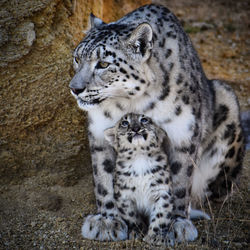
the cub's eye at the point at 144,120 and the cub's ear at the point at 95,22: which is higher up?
the cub's ear at the point at 95,22

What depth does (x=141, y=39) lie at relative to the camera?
161 inches

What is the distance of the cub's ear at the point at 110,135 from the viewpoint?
14.6ft

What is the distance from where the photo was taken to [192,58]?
4770 mm

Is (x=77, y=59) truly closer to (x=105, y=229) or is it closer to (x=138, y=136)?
(x=138, y=136)

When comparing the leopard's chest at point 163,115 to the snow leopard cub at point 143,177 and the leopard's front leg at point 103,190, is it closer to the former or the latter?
the snow leopard cub at point 143,177

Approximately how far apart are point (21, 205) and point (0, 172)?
507 mm

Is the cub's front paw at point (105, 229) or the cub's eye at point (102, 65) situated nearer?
the cub's eye at point (102, 65)

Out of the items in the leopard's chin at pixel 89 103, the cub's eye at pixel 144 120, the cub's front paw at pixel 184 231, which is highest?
the leopard's chin at pixel 89 103

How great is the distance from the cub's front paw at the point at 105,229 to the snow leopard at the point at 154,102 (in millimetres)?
11

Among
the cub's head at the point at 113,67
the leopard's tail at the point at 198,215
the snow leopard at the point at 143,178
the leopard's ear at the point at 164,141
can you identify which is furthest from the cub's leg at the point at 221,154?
the cub's head at the point at 113,67

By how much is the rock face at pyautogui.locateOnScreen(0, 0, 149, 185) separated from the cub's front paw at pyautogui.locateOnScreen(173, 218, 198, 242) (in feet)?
5.78

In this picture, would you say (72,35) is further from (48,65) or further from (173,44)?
(173,44)

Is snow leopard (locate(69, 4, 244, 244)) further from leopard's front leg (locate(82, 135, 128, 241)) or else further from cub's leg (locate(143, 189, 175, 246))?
cub's leg (locate(143, 189, 175, 246))

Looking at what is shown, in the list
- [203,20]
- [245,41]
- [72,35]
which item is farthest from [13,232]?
[203,20]
